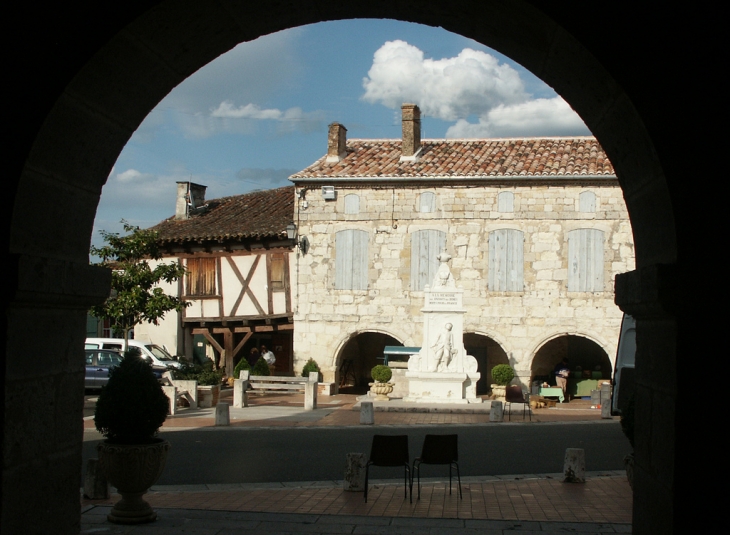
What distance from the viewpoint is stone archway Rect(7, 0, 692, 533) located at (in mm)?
3826

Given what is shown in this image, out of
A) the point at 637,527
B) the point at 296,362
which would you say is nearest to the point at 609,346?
the point at 296,362

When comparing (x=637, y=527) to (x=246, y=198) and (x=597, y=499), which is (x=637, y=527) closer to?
(x=597, y=499)

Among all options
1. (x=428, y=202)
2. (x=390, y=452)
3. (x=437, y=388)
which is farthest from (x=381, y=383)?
(x=390, y=452)

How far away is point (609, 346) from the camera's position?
24703mm

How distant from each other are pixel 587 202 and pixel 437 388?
8.62 m

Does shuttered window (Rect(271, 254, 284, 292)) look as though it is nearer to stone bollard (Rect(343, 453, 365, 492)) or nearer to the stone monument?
the stone monument

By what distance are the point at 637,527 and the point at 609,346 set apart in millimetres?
21260

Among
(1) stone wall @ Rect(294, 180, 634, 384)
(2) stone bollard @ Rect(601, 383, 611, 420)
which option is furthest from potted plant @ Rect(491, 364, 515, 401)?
(1) stone wall @ Rect(294, 180, 634, 384)

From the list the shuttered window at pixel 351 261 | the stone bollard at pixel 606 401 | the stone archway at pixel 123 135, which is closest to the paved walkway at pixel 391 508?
the stone archway at pixel 123 135

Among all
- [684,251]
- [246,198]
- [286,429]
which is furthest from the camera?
[246,198]

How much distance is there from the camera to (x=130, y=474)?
704 cm

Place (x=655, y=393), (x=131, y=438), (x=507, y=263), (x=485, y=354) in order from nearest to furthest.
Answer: (x=655, y=393) → (x=131, y=438) → (x=507, y=263) → (x=485, y=354)

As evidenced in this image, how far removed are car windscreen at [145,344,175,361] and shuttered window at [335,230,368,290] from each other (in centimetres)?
553

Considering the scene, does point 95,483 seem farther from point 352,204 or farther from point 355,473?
point 352,204
